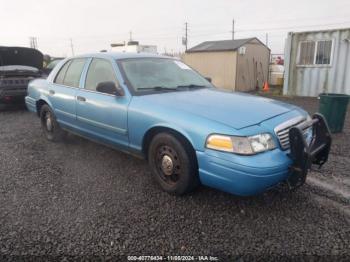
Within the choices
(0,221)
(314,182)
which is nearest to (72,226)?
(0,221)

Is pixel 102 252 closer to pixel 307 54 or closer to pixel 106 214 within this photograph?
pixel 106 214

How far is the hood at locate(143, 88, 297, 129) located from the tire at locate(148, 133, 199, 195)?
14.3 inches

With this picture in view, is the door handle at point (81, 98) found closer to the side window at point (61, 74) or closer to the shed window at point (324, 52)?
the side window at point (61, 74)

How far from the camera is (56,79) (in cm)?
503

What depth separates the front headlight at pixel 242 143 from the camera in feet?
8.67

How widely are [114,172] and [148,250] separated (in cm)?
178

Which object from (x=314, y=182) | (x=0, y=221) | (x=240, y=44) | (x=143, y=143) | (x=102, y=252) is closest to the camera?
(x=102, y=252)

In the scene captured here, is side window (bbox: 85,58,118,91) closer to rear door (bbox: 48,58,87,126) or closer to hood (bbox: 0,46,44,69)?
rear door (bbox: 48,58,87,126)

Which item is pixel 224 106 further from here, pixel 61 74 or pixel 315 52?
pixel 315 52

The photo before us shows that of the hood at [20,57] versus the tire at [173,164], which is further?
the hood at [20,57]

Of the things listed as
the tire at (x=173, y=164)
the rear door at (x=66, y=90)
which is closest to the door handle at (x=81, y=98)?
the rear door at (x=66, y=90)

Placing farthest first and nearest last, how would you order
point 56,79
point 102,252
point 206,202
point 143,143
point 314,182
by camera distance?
1. point 56,79
2. point 314,182
3. point 143,143
4. point 206,202
5. point 102,252

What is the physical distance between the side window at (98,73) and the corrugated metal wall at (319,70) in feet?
31.9

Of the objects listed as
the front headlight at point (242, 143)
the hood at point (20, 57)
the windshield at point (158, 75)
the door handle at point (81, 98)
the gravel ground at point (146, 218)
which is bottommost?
the gravel ground at point (146, 218)
